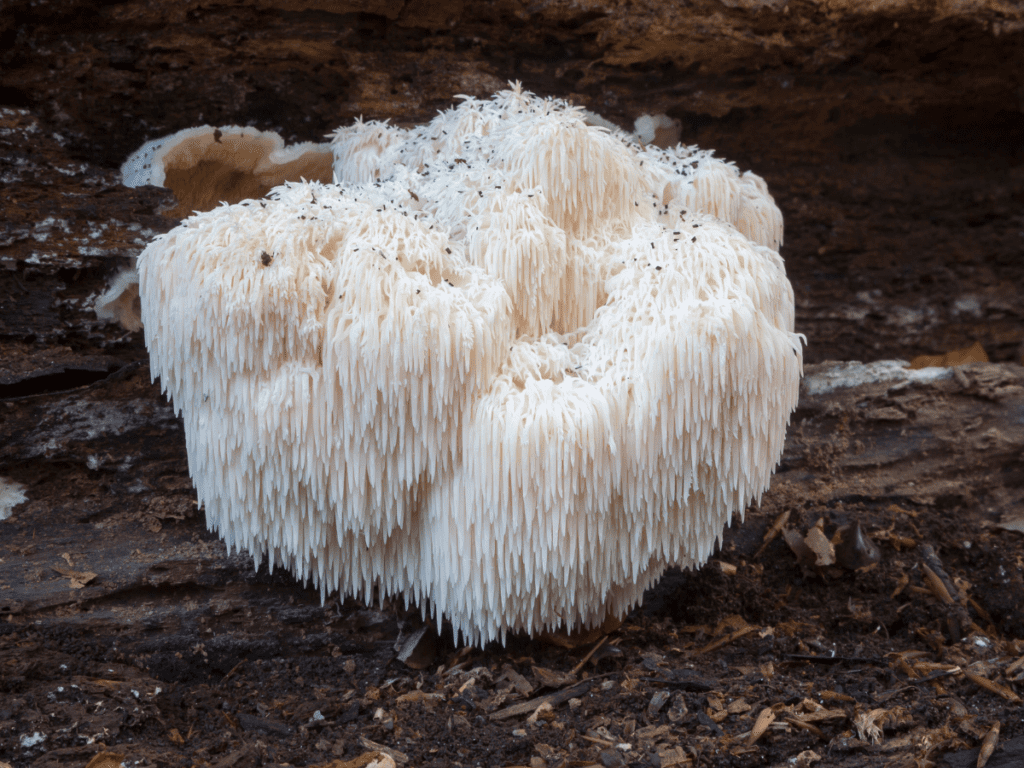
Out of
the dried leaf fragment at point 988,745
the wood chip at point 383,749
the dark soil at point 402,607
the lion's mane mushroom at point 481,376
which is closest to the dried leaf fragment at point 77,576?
the dark soil at point 402,607

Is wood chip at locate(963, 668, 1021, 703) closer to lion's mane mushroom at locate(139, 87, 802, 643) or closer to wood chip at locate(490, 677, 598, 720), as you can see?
lion's mane mushroom at locate(139, 87, 802, 643)

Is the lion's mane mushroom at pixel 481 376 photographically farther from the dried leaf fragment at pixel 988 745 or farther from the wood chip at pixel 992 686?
the wood chip at pixel 992 686

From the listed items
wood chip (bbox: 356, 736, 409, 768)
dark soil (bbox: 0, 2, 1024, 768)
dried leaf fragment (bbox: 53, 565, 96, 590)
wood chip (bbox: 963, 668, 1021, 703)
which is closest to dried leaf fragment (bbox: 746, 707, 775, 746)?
dark soil (bbox: 0, 2, 1024, 768)

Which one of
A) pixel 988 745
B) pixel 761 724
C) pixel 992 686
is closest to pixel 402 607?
pixel 761 724

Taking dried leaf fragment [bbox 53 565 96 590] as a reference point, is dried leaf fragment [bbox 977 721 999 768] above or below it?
below

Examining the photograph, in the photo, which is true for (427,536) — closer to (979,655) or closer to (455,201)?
(455,201)

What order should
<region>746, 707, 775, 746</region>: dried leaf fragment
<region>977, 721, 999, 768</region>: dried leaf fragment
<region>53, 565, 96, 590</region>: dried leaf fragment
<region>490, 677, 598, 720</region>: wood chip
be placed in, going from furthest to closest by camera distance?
<region>53, 565, 96, 590</region>: dried leaf fragment → <region>490, 677, 598, 720</region>: wood chip → <region>746, 707, 775, 746</region>: dried leaf fragment → <region>977, 721, 999, 768</region>: dried leaf fragment
